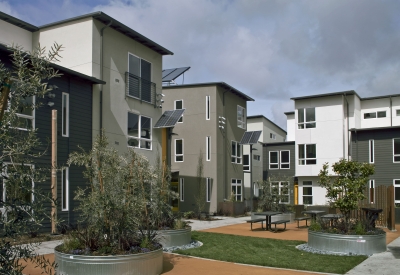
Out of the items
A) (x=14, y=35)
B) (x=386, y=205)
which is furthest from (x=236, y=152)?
(x=14, y=35)

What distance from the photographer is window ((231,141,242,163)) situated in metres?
32.1

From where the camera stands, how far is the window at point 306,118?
3475 centimetres

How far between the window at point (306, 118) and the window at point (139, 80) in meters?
16.6

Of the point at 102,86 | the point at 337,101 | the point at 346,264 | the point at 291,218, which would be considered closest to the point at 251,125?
the point at 337,101

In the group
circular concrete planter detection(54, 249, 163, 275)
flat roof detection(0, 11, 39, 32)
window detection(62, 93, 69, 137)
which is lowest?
circular concrete planter detection(54, 249, 163, 275)

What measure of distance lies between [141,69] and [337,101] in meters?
18.2

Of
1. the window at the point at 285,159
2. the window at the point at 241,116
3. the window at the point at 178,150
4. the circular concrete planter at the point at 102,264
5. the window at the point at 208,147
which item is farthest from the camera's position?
the window at the point at 285,159

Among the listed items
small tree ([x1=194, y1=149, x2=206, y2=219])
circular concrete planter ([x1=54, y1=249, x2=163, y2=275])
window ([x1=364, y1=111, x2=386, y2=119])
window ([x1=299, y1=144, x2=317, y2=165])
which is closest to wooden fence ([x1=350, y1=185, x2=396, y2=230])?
small tree ([x1=194, y1=149, x2=206, y2=219])

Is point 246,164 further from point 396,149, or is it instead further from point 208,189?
point 396,149

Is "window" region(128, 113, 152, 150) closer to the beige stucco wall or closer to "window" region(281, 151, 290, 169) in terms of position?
the beige stucco wall

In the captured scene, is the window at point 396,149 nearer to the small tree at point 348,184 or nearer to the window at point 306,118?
the window at point 306,118

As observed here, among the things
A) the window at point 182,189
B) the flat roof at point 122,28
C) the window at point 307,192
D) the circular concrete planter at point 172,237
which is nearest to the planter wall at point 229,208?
the window at point 182,189

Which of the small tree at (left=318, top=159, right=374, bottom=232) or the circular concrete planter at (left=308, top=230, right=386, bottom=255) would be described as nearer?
the circular concrete planter at (left=308, top=230, right=386, bottom=255)

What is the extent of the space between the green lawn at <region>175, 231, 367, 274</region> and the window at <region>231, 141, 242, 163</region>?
1684cm
